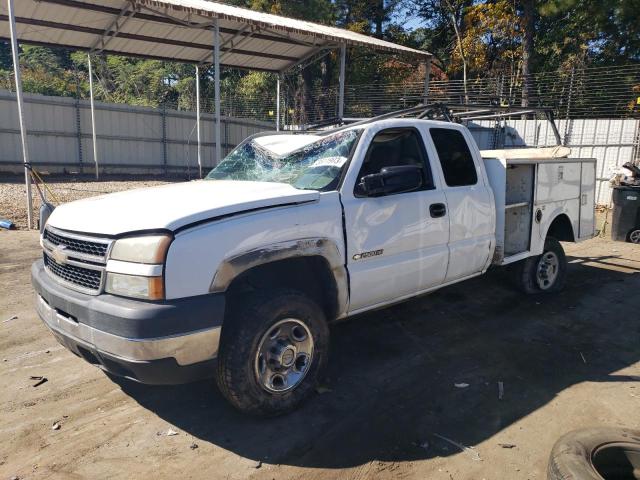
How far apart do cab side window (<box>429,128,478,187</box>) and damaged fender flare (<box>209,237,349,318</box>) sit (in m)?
1.53

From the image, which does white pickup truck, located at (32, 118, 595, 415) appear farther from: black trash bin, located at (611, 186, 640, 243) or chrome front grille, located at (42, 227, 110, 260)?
black trash bin, located at (611, 186, 640, 243)

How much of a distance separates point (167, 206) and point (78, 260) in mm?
661

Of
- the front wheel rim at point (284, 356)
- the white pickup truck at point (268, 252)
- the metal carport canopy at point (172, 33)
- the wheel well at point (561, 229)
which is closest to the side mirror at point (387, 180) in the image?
the white pickup truck at point (268, 252)

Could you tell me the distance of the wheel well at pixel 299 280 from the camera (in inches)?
131

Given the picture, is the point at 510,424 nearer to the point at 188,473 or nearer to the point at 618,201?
the point at 188,473

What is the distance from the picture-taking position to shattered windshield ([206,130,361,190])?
3736 mm

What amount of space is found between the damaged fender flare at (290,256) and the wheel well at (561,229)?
377 cm

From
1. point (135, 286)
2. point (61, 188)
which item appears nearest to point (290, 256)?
point (135, 286)

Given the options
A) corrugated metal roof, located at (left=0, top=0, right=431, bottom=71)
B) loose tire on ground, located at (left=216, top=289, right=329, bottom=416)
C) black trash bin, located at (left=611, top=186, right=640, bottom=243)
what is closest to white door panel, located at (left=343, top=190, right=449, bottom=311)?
loose tire on ground, located at (left=216, top=289, right=329, bottom=416)

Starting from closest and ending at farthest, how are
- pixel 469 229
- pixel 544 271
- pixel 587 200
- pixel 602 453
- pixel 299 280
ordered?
pixel 602 453, pixel 299 280, pixel 469 229, pixel 544 271, pixel 587 200

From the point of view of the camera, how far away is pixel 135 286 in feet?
9.22

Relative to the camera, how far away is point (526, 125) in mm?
16531

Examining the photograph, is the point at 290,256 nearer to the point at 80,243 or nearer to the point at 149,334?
the point at 149,334

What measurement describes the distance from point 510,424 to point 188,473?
2.12 m
